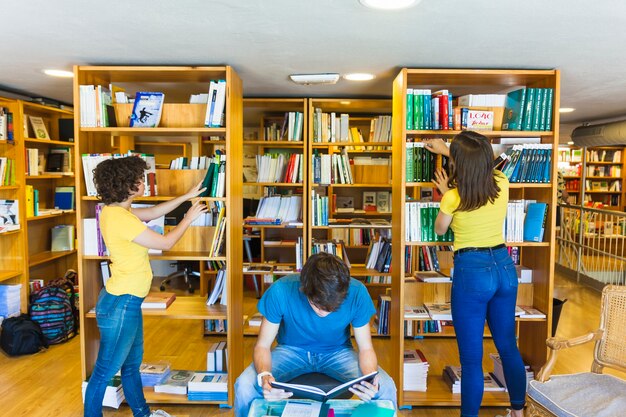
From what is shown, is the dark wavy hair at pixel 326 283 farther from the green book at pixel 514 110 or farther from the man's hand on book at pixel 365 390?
the green book at pixel 514 110

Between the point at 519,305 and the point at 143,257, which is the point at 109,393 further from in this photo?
the point at 519,305

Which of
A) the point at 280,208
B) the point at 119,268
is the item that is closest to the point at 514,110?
the point at 280,208

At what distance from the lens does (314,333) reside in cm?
224

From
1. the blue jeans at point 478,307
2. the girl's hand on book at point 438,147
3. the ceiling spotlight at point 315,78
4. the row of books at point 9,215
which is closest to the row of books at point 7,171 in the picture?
the row of books at point 9,215

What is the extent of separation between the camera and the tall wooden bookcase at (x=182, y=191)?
9.60 ft

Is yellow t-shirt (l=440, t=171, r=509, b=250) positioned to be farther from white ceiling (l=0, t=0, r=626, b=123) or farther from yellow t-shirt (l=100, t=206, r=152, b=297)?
yellow t-shirt (l=100, t=206, r=152, b=297)

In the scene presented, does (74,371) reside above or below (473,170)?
below

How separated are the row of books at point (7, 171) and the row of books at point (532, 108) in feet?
12.9

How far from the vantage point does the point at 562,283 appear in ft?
21.7

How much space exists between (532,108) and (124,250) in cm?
247

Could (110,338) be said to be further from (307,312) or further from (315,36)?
(315,36)

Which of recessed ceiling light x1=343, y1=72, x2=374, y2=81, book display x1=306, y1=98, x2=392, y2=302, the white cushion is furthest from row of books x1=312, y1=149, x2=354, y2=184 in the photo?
the white cushion

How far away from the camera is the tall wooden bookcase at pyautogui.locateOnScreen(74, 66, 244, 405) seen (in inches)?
115

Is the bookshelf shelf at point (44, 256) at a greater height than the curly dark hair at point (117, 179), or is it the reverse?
the curly dark hair at point (117, 179)
